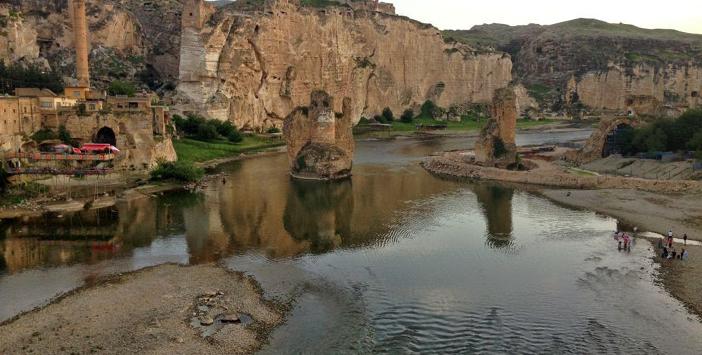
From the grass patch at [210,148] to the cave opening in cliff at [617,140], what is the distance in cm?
3426

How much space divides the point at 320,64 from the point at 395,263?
64669 millimetres

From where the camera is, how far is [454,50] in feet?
375

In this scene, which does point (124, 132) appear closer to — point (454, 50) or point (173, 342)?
point (173, 342)

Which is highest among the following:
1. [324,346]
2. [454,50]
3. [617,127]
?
[454,50]

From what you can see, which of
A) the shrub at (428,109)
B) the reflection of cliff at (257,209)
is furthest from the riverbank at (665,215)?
the shrub at (428,109)

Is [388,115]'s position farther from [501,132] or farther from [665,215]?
[665,215]

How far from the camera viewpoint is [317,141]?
47.0 meters

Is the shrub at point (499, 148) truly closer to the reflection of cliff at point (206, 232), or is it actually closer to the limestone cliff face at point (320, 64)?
the reflection of cliff at point (206, 232)

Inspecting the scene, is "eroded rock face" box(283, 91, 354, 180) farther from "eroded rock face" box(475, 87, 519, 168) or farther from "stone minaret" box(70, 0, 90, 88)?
"stone minaret" box(70, 0, 90, 88)

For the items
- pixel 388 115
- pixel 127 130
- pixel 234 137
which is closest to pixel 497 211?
pixel 127 130

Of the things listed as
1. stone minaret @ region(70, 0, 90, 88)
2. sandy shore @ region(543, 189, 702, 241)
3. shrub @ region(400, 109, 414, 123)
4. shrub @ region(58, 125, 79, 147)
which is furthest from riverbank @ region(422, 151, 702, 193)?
shrub @ region(400, 109, 414, 123)

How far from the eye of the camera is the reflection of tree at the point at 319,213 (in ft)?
98.1

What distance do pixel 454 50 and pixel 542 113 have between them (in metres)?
22.4

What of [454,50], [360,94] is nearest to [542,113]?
[454,50]
